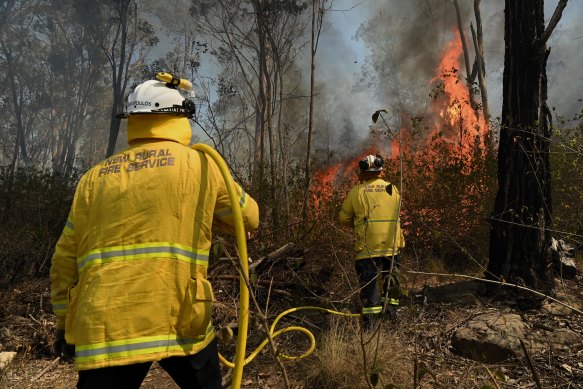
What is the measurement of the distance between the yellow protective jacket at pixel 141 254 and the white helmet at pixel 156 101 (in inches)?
1.8

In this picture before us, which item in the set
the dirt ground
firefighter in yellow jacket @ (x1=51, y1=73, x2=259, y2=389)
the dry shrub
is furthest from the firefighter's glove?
the dry shrub

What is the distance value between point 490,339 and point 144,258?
2.91 meters

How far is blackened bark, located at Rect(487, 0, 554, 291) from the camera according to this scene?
462 centimetres

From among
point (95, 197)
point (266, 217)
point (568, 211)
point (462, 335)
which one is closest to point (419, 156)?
point (568, 211)

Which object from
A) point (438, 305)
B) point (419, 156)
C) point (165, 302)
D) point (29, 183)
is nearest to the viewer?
point (165, 302)

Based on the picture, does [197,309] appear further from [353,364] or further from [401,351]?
[401,351]

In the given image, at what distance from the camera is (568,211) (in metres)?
6.96

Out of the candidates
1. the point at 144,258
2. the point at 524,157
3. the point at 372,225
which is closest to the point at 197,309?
the point at 144,258

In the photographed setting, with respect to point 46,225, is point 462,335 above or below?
below

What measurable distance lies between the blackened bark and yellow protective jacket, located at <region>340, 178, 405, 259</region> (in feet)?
3.90

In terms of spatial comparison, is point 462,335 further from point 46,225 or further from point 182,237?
point 46,225

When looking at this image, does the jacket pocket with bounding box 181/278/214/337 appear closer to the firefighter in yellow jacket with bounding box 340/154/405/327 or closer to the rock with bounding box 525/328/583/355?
the rock with bounding box 525/328/583/355

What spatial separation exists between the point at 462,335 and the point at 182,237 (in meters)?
2.82

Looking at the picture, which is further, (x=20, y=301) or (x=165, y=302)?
(x=20, y=301)
